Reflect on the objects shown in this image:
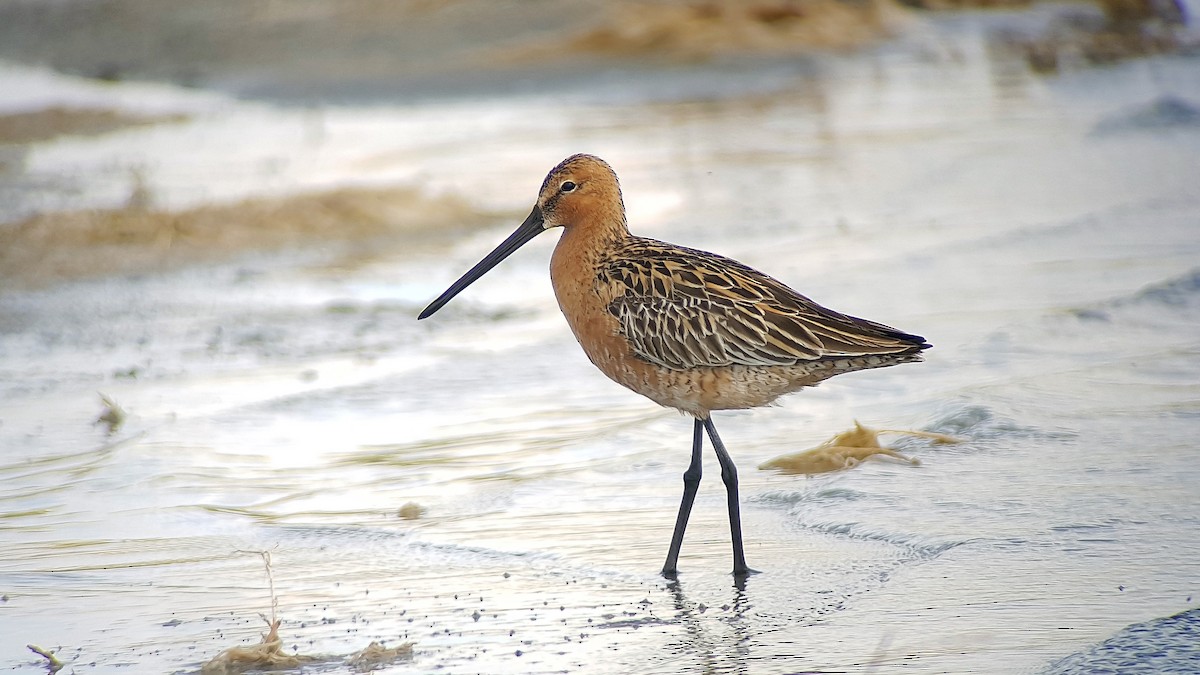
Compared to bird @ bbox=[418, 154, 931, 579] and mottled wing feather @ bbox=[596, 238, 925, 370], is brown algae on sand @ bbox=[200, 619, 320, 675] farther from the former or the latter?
mottled wing feather @ bbox=[596, 238, 925, 370]

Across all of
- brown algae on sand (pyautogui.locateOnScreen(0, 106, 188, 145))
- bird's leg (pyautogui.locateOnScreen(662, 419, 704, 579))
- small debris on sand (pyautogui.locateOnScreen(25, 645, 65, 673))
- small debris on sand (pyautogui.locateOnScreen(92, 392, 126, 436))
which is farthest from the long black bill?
brown algae on sand (pyautogui.locateOnScreen(0, 106, 188, 145))

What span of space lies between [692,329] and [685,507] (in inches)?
22.4

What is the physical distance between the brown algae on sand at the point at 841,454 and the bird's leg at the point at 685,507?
0.73 meters

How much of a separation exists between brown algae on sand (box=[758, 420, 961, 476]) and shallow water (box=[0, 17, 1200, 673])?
57 mm

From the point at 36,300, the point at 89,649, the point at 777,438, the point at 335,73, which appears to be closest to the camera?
the point at 89,649

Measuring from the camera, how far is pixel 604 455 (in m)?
6.03

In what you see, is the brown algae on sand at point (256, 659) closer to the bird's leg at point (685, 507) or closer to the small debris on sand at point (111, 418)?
the bird's leg at point (685, 507)

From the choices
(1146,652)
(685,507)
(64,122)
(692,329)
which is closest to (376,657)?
(685,507)

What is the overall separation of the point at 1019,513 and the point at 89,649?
9.36 feet

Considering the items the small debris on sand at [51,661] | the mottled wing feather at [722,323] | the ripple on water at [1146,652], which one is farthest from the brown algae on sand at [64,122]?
the ripple on water at [1146,652]

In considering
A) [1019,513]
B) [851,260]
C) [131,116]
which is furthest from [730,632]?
[131,116]

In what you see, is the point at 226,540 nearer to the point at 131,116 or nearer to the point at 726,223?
the point at 726,223

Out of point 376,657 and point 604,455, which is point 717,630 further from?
point 604,455

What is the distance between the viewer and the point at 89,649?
4133 millimetres
